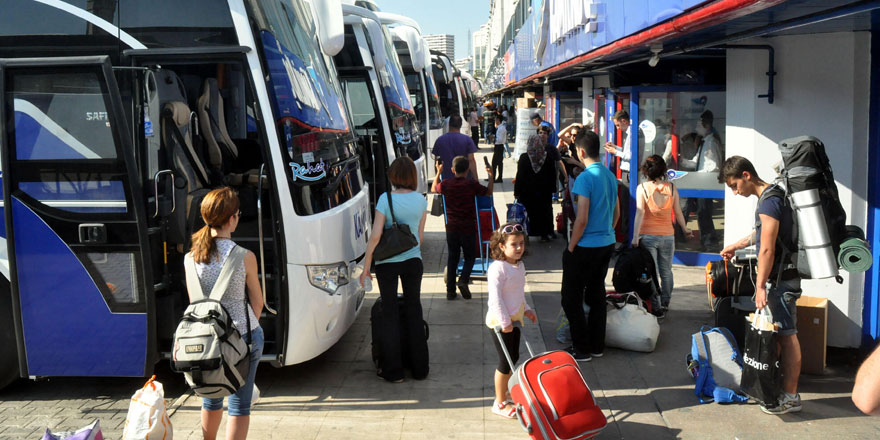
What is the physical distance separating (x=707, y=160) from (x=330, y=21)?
559 cm

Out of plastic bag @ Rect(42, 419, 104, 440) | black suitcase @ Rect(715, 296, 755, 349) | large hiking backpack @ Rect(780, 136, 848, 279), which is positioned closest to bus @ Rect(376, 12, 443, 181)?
black suitcase @ Rect(715, 296, 755, 349)

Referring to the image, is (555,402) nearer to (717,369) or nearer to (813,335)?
(717,369)

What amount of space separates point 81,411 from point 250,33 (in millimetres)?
2817

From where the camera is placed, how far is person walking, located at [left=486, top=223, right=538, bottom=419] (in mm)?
5328

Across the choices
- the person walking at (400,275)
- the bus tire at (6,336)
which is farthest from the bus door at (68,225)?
the person walking at (400,275)

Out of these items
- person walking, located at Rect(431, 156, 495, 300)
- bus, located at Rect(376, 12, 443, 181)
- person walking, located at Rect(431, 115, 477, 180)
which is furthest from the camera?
bus, located at Rect(376, 12, 443, 181)

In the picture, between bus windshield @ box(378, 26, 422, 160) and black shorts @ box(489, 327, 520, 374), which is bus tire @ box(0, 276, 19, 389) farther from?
bus windshield @ box(378, 26, 422, 160)

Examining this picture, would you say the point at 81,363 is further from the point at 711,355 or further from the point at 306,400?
the point at 711,355

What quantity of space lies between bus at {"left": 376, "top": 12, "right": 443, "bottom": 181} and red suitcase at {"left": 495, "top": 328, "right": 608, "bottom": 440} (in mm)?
10183

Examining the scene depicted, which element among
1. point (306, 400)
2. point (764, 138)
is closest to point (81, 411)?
point (306, 400)

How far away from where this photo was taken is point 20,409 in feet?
19.1

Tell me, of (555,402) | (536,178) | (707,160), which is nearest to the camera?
(555,402)

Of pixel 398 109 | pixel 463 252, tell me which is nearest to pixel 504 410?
pixel 463 252

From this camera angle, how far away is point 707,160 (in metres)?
9.70
